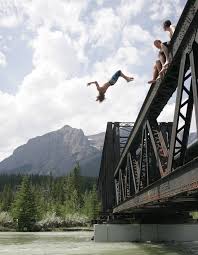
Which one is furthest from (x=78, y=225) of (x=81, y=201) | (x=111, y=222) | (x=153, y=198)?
(x=153, y=198)

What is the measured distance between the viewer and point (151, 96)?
16781 mm

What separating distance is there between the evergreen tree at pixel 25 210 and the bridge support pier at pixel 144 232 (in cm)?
5512

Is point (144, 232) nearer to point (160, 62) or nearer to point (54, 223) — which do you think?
point (160, 62)

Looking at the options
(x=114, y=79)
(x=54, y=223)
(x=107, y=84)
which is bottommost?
(x=54, y=223)

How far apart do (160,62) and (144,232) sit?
94.7 ft

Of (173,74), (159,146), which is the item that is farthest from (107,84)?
(159,146)

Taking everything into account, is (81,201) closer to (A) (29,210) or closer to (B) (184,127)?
(A) (29,210)

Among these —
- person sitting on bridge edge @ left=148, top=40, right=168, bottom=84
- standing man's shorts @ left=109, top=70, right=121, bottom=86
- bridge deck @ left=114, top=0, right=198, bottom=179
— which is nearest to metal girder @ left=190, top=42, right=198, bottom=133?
bridge deck @ left=114, top=0, right=198, bottom=179

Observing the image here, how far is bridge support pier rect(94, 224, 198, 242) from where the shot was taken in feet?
129

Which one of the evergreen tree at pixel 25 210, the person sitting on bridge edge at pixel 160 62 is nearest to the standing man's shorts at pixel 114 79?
the person sitting on bridge edge at pixel 160 62

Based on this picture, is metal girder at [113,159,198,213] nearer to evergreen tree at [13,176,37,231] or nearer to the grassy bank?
evergreen tree at [13,176,37,231]

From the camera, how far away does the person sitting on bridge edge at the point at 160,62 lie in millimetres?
13461

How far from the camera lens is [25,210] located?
92.2 meters

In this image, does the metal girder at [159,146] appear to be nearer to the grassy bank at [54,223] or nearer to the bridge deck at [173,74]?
the bridge deck at [173,74]
